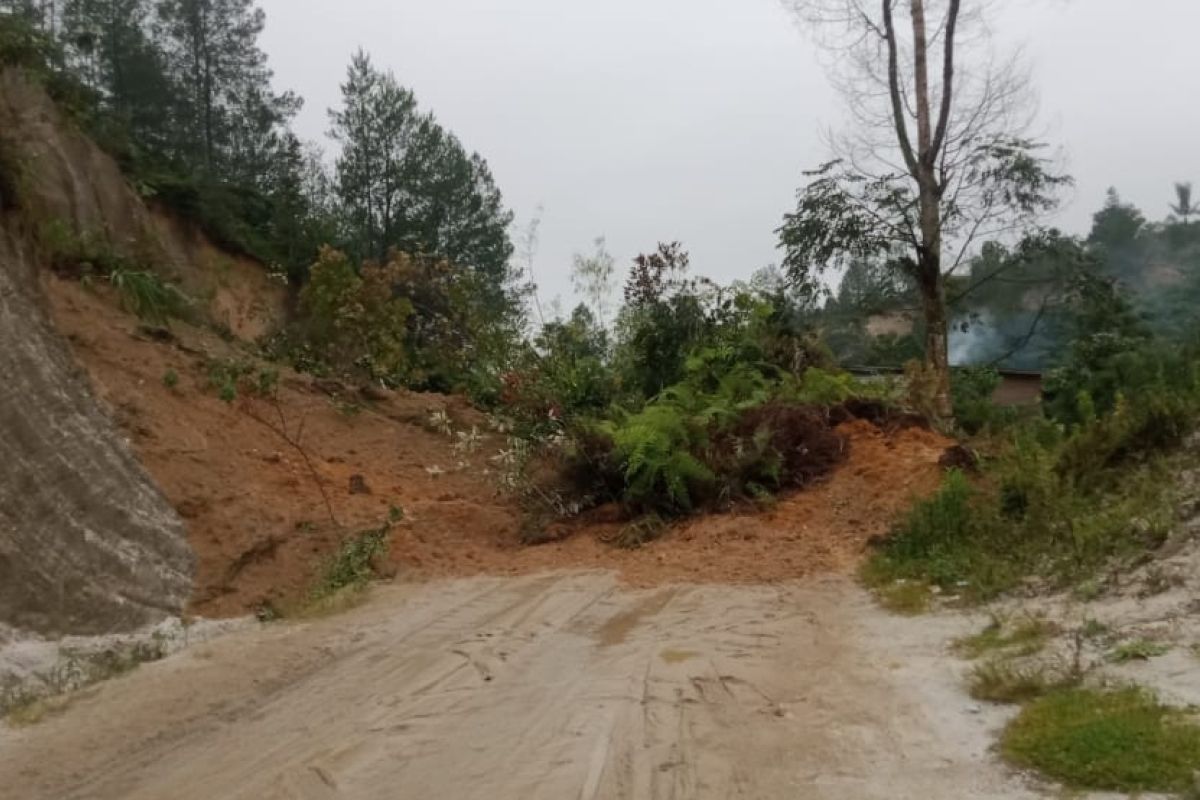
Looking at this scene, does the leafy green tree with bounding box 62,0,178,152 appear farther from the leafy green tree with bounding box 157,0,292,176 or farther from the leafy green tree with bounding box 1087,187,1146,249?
the leafy green tree with bounding box 1087,187,1146,249

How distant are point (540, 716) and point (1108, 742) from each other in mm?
2641

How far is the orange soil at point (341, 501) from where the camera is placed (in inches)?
368

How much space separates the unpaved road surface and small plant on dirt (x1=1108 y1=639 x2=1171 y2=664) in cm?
80

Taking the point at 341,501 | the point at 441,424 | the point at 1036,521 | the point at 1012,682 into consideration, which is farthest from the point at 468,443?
the point at 1012,682

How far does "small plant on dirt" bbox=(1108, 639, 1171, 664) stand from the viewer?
552cm

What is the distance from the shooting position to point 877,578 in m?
8.97

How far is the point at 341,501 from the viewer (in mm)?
11406

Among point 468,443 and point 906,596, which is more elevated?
point 468,443


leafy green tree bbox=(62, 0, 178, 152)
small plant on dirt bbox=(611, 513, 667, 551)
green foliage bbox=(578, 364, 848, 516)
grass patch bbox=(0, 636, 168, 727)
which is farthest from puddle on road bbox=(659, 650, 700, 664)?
leafy green tree bbox=(62, 0, 178, 152)

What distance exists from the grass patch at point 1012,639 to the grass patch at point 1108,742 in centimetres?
108

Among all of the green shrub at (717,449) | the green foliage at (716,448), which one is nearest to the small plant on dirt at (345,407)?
the green foliage at (716,448)

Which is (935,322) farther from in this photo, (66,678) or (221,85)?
(221,85)

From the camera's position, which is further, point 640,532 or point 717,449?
point 717,449

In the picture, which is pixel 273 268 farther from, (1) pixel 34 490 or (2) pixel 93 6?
(1) pixel 34 490
